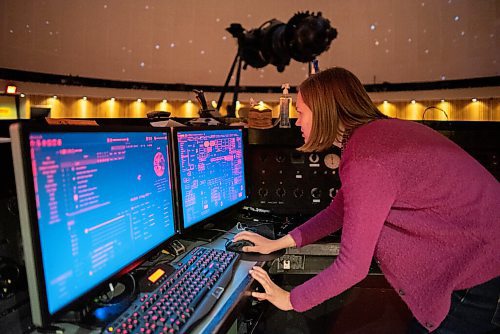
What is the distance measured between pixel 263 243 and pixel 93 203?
63 cm

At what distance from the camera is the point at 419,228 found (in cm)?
93

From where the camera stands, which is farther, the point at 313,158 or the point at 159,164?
the point at 313,158

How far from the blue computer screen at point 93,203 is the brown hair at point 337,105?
0.46 metres

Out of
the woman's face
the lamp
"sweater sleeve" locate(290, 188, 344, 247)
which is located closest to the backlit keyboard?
"sweater sleeve" locate(290, 188, 344, 247)

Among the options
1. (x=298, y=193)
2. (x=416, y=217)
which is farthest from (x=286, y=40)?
(x=416, y=217)

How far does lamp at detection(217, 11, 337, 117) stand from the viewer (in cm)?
267

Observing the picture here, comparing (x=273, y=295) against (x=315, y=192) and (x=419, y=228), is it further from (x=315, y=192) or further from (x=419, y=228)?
(x=315, y=192)

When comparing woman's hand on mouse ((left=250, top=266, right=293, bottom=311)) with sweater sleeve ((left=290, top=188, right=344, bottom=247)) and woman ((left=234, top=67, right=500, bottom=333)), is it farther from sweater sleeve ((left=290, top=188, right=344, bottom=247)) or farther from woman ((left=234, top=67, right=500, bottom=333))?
sweater sleeve ((left=290, top=188, right=344, bottom=247))

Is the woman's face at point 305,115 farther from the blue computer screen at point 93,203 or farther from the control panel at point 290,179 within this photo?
the control panel at point 290,179

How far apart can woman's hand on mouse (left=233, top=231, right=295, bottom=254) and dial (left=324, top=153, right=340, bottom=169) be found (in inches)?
25.5

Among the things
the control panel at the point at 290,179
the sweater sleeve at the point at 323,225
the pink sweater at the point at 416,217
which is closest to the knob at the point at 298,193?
the control panel at the point at 290,179

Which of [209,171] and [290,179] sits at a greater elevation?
[209,171]

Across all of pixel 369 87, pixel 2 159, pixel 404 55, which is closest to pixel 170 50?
pixel 369 87

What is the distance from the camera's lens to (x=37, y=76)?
19.4 feet
